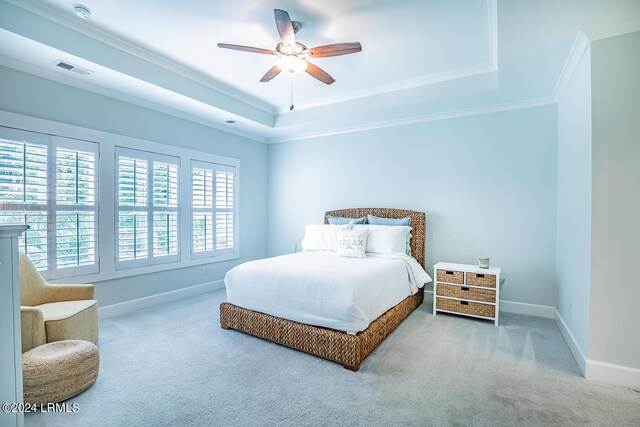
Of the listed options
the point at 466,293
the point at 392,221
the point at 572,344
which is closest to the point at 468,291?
the point at 466,293

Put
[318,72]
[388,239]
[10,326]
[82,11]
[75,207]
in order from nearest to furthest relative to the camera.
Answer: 1. [10,326]
2. [82,11]
3. [318,72]
4. [75,207]
5. [388,239]

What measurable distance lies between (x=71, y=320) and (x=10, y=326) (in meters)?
1.33

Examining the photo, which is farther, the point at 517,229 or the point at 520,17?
the point at 517,229

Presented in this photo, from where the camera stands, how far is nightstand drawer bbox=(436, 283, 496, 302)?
3.53 metres

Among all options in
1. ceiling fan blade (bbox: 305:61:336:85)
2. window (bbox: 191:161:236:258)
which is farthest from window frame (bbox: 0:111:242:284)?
ceiling fan blade (bbox: 305:61:336:85)

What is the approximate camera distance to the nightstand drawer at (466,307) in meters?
3.52

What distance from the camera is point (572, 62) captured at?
2.76 metres

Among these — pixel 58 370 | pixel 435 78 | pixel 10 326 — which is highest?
pixel 435 78

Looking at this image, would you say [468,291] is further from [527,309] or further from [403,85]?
[403,85]

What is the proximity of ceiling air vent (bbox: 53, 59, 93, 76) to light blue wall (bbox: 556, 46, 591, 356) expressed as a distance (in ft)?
14.6

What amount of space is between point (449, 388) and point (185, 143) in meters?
4.30

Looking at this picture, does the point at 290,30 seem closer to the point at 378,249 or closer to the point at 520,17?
the point at 520,17

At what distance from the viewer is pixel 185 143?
14.8 ft

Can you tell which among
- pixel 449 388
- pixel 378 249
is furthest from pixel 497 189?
pixel 449 388
